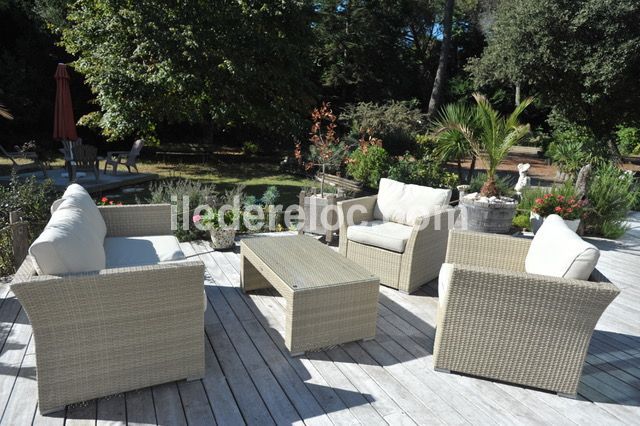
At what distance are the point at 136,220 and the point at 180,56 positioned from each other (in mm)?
7763

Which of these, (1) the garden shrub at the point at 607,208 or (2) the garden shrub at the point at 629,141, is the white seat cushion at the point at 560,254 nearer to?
(1) the garden shrub at the point at 607,208

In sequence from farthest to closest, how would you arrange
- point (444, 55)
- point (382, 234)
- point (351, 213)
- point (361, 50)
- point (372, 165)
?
1. point (361, 50)
2. point (444, 55)
3. point (372, 165)
4. point (351, 213)
5. point (382, 234)

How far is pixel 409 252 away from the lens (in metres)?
3.54

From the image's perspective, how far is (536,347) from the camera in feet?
7.63

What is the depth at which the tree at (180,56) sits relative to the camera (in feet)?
31.9

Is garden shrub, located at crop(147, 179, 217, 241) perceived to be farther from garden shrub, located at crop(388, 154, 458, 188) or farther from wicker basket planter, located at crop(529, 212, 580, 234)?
wicker basket planter, located at crop(529, 212, 580, 234)

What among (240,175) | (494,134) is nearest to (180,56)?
(240,175)

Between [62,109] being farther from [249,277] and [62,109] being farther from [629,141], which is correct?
[629,141]

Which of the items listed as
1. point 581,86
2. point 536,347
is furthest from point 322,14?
point 536,347

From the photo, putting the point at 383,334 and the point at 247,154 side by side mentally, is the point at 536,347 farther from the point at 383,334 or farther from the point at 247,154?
the point at 247,154

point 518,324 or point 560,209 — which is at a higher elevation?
point 560,209

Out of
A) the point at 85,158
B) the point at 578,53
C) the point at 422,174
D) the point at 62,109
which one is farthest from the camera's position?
the point at 578,53

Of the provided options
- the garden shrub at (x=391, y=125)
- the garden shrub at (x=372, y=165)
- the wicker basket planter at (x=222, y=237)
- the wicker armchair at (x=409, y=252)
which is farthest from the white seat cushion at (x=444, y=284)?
the garden shrub at (x=391, y=125)

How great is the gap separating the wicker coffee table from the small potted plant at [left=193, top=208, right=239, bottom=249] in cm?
151
